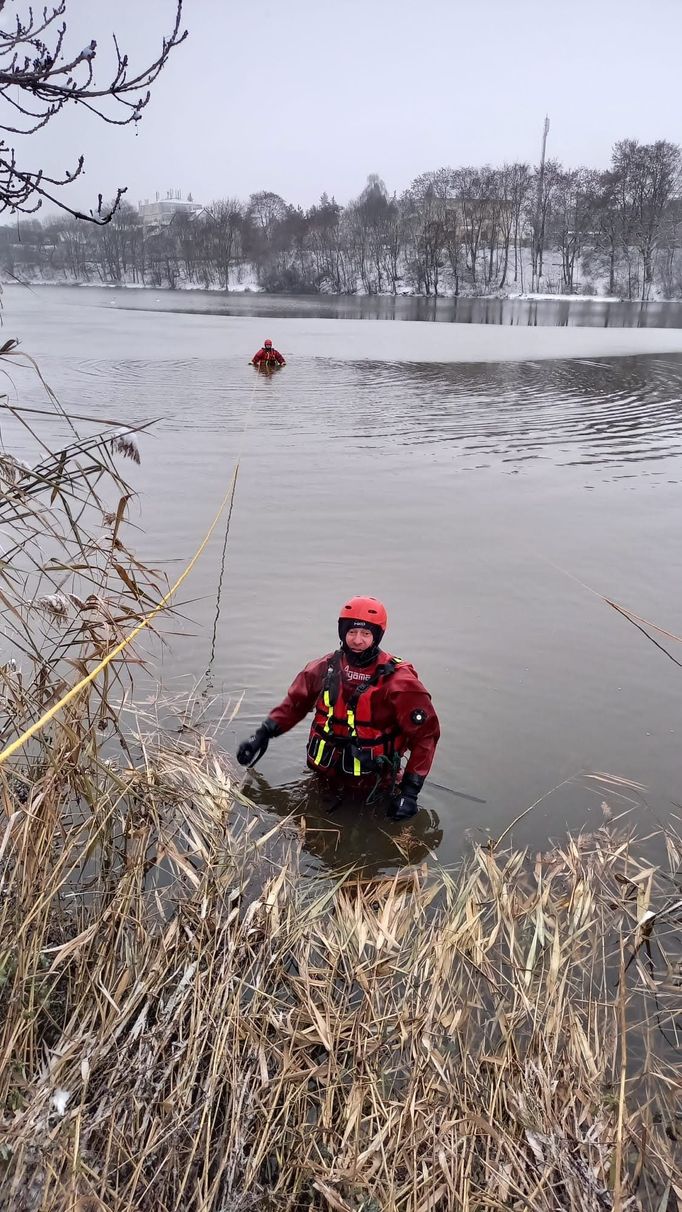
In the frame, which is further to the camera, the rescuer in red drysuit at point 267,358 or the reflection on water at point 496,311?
the reflection on water at point 496,311

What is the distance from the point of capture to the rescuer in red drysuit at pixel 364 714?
4.39 meters

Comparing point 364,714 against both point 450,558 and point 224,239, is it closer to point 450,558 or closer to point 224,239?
point 450,558

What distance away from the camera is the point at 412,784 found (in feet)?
14.4

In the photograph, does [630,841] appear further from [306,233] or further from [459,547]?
[306,233]

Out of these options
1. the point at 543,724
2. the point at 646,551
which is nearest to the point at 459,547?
the point at 646,551

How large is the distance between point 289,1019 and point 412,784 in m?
1.80

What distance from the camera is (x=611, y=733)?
17.5 ft

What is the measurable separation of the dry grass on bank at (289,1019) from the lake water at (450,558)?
91 centimetres

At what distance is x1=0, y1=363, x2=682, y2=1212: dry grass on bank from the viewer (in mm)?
2301

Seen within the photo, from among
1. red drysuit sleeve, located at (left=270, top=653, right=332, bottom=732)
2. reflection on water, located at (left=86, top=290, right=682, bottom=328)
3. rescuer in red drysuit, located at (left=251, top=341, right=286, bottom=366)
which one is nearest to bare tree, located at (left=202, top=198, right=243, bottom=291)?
reflection on water, located at (left=86, top=290, right=682, bottom=328)

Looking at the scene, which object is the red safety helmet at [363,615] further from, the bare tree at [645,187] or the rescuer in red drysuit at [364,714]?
the bare tree at [645,187]

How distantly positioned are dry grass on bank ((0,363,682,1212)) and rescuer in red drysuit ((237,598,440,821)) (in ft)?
2.72

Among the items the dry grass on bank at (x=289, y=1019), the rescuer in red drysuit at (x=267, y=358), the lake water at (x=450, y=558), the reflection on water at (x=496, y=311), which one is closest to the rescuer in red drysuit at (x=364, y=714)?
the lake water at (x=450, y=558)

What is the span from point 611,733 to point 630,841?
1519 millimetres
